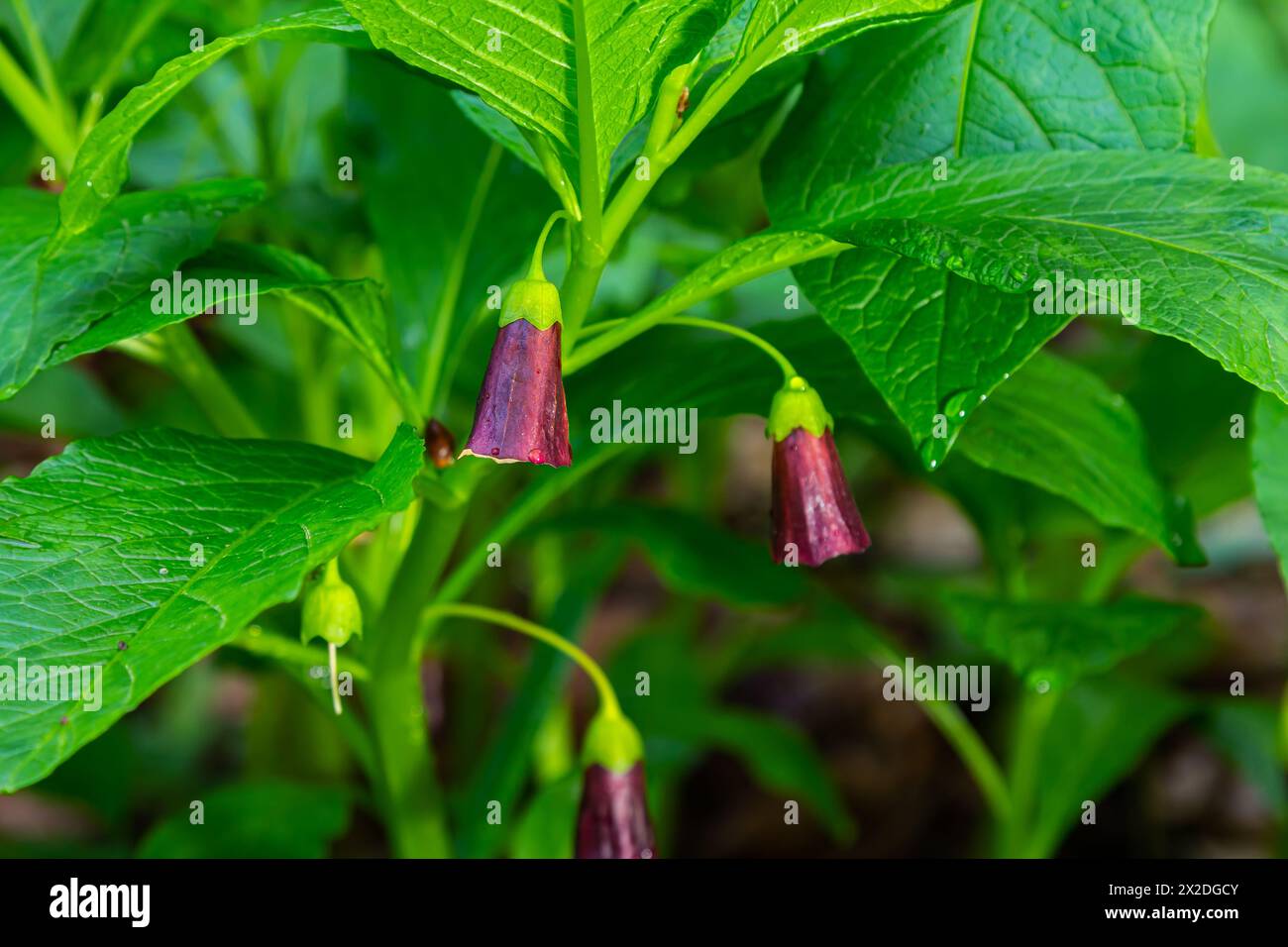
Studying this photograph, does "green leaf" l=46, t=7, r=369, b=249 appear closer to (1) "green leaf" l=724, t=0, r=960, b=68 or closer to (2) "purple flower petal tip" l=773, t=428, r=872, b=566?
(1) "green leaf" l=724, t=0, r=960, b=68

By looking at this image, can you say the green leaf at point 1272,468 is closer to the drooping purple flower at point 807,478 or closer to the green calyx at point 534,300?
the drooping purple flower at point 807,478

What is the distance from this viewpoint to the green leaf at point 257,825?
1307 mm

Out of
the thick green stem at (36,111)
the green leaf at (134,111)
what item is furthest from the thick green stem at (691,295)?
the thick green stem at (36,111)

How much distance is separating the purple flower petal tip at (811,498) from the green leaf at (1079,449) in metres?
0.14

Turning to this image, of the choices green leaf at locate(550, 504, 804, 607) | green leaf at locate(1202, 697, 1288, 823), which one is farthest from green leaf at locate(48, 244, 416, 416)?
green leaf at locate(1202, 697, 1288, 823)

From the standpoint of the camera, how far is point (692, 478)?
1.96 meters

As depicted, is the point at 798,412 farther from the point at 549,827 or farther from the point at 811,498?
the point at 549,827

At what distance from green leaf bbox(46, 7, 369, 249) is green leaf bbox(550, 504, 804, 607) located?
2.14ft

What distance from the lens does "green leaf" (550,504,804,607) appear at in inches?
51.6

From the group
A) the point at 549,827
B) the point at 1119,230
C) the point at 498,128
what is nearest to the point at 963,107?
the point at 1119,230

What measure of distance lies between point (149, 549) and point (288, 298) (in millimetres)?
234

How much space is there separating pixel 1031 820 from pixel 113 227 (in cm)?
123

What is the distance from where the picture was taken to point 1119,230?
29.6 inches
